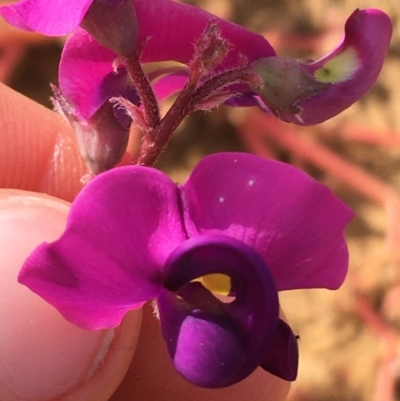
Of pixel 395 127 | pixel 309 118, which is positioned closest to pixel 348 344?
pixel 395 127

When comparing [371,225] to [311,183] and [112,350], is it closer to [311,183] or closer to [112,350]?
[112,350]

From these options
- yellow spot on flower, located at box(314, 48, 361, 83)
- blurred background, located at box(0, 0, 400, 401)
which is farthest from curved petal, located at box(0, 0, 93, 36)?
blurred background, located at box(0, 0, 400, 401)

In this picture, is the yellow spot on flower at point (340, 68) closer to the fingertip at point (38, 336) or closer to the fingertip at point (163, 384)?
the fingertip at point (38, 336)

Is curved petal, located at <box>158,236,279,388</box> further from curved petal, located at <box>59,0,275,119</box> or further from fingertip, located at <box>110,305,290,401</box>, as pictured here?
fingertip, located at <box>110,305,290,401</box>

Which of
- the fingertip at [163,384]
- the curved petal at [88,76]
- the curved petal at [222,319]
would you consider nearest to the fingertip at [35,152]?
the fingertip at [163,384]

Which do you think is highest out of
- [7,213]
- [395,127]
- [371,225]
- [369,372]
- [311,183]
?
[311,183]
